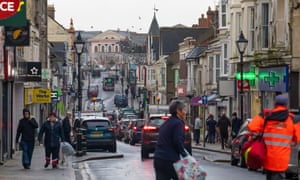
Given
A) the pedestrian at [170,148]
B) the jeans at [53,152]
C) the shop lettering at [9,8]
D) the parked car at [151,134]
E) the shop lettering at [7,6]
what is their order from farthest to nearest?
1. the parked car at [151,134]
2. the jeans at [53,152]
3. the shop lettering at [7,6]
4. the shop lettering at [9,8]
5. the pedestrian at [170,148]

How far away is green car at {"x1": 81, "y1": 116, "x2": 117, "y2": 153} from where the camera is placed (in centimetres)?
3756

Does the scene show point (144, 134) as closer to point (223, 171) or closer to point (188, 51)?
point (223, 171)

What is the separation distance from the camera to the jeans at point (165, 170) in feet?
42.0

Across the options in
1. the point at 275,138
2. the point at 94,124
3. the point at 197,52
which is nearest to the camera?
the point at 275,138

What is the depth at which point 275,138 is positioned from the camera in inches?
494

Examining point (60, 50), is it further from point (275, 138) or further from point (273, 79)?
point (275, 138)

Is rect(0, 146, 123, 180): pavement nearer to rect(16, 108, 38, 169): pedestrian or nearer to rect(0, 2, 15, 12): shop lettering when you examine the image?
rect(16, 108, 38, 169): pedestrian

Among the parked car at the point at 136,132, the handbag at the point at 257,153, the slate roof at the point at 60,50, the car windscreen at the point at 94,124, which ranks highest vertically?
the slate roof at the point at 60,50

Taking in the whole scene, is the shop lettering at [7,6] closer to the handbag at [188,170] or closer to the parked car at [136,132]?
the handbag at [188,170]


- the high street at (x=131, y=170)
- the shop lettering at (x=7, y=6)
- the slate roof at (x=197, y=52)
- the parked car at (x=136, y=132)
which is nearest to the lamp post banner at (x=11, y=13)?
the shop lettering at (x=7, y=6)

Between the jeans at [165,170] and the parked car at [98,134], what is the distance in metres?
24.4

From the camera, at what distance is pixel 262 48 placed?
43.7m

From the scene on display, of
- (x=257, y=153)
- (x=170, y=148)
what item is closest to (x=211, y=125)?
(x=170, y=148)

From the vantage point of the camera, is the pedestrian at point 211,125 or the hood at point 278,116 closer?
the hood at point 278,116
